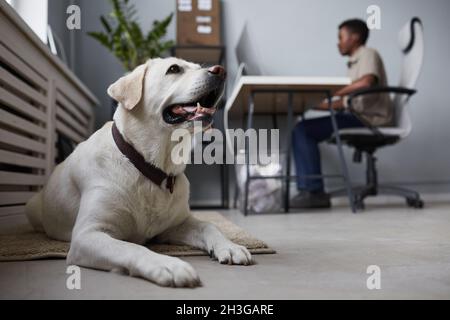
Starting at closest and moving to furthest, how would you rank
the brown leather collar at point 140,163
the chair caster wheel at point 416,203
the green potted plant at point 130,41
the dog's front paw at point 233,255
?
the dog's front paw at point 233,255, the brown leather collar at point 140,163, the chair caster wheel at point 416,203, the green potted plant at point 130,41

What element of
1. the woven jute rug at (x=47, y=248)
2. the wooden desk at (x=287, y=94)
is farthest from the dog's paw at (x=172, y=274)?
the wooden desk at (x=287, y=94)

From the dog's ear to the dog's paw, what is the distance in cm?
52

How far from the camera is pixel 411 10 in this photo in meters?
4.10

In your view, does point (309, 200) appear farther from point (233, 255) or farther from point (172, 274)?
point (172, 274)

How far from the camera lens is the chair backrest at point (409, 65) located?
2928 mm

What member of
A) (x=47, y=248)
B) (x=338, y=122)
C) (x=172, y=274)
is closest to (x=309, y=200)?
(x=338, y=122)

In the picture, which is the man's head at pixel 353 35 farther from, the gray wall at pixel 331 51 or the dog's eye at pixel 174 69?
the dog's eye at pixel 174 69

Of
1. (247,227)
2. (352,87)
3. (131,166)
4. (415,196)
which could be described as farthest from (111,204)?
(415,196)

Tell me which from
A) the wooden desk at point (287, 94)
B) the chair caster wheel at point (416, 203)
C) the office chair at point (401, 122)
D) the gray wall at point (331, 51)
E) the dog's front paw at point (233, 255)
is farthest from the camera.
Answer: the gray wall at point (331, 51)

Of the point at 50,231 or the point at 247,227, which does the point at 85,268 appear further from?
the point at 247,227

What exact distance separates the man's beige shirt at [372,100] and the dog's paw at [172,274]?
233 cm

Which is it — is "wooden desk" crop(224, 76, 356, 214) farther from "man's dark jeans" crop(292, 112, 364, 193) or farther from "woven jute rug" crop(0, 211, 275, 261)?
"woven jute rug" crop(0, 211, 275, 261)

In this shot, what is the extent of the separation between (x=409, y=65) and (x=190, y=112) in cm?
237

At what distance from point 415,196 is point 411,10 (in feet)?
Result: 6.67
